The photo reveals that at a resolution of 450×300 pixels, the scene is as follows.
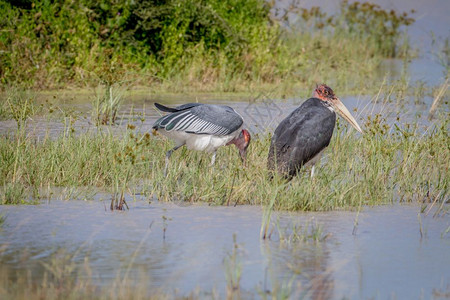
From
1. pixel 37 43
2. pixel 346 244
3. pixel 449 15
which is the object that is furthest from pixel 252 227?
pixel 449 15

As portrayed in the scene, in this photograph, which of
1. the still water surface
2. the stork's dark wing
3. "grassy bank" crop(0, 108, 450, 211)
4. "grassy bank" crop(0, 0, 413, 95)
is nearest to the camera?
the still water surface

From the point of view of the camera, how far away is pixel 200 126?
269 inches

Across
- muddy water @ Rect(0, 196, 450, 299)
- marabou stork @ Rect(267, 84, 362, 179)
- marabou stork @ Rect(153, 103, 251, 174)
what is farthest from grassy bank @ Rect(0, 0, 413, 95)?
muddy water @ Rect(0, 196, 450, 299)

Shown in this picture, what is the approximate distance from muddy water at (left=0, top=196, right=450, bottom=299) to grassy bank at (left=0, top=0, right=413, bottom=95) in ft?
18.6

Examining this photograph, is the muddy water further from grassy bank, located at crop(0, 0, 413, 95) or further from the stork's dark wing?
grassy bank, located at crop(0, 0, 413, 95)

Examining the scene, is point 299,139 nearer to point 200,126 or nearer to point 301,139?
point 301,139

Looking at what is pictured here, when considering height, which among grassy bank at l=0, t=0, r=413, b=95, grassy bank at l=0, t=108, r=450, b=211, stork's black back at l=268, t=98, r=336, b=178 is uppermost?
grassy bank at l=0, t=0, r=413, b=95

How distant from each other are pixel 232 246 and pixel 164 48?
9107 mm

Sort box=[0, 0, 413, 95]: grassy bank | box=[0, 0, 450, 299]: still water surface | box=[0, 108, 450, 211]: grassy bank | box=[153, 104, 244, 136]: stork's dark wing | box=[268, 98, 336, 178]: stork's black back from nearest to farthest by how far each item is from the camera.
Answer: box=[0, 0, 450, 299]: still water surface < box=[0, 108, 450, 211]: grassy bank < box=[268, 98, 336, 178]: stork's black back < box=[153, 104, 244, 136]: stork's dark wing < box=[0, 0, 413, 95]: grassy bank

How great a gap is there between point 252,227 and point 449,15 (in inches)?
679

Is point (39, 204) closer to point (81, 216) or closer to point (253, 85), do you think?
point (81, 216)

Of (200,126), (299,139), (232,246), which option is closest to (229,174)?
(299,139)

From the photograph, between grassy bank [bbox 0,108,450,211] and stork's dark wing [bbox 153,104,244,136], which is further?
stork's dark wing [bbox 153,104,244,136]

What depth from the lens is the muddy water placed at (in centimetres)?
406
